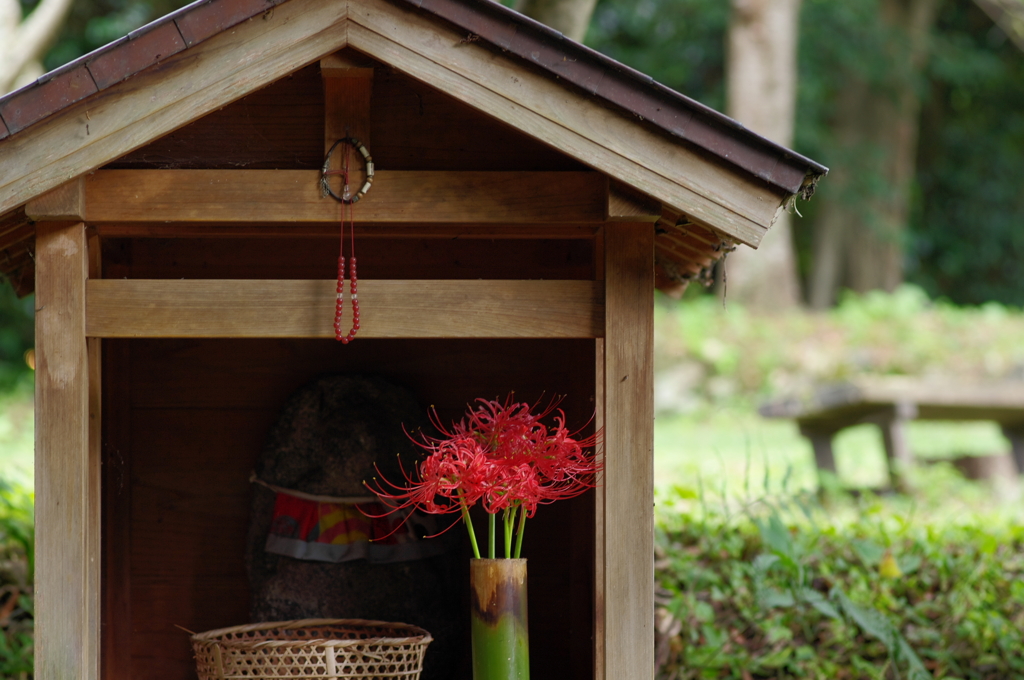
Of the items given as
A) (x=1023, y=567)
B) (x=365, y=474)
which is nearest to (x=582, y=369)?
(x=365, y=474)

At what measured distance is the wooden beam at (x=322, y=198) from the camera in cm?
272

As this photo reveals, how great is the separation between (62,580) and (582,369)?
1.85 metres

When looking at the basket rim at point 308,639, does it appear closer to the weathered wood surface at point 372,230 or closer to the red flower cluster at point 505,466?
the red flower cluster at point 505,466

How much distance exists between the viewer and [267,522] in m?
3.61

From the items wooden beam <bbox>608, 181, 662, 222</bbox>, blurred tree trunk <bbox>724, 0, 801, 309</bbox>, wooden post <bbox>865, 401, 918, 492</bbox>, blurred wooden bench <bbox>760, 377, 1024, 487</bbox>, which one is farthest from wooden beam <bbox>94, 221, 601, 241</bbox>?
blurred tree trunk <bbox>724, 0, 801, 309</bbox>

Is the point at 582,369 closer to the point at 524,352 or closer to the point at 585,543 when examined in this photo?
the point at 524,352

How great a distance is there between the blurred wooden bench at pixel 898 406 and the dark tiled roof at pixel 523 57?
420cm

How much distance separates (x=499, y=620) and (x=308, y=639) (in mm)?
758

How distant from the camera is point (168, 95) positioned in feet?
8.36

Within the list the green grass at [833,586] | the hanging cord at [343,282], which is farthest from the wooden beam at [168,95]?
the green grass at [833,586]

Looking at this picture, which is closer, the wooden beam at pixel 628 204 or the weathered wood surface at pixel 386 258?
the wooden beam at pixel 628 204

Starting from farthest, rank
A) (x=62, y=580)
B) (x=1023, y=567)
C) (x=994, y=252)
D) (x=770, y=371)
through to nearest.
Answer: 1. (x=994, y=252)
2. (x=770, y=371)
3. (x=1023, y=567)
4. (x=62, y=580)

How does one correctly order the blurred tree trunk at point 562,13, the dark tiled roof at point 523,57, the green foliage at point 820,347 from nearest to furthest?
1. the dark tiled roof at point 523,57
2. the blurred tree trunk at point 562,13
3. the green foliage at point 820,347

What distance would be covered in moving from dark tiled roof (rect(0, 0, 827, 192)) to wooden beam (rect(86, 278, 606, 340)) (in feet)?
1.77
